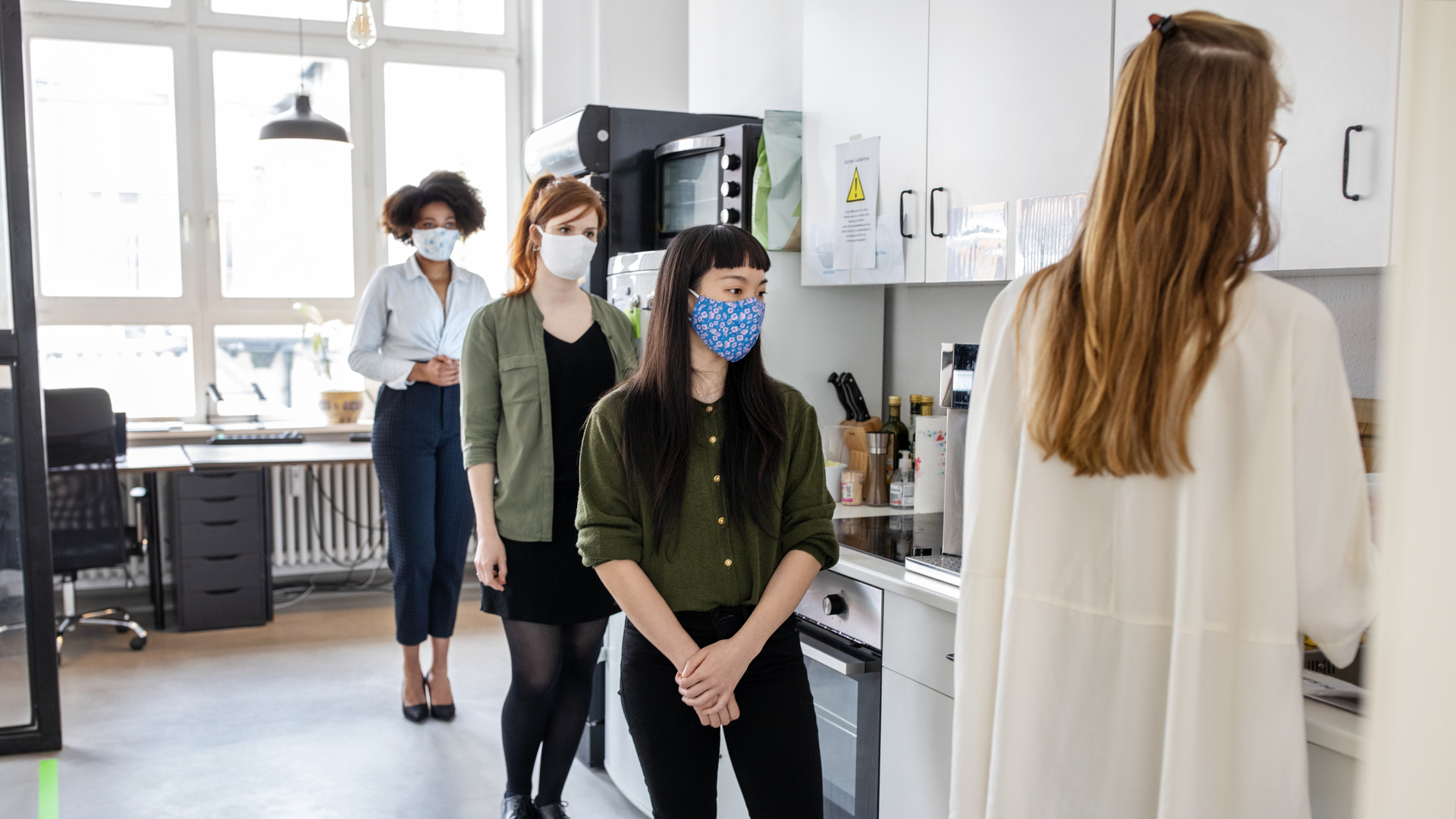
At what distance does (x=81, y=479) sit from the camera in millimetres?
3908

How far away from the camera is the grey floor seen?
2.71 meters

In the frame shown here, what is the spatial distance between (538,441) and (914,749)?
942 mm

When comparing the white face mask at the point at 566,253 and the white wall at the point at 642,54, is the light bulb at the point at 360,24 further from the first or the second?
the white face mask at the point at 566,253

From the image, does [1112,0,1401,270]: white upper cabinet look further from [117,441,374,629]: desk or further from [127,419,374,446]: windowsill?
[127,419,374,446]: windowsill

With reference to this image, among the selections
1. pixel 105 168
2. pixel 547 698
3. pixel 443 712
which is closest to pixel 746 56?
pixel 547 698

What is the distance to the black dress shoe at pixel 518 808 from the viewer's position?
227 cm

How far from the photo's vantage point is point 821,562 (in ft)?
5.41

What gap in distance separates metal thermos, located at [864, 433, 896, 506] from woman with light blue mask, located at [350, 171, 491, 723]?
50.3 inches

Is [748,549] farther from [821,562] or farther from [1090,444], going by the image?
[1090,444]

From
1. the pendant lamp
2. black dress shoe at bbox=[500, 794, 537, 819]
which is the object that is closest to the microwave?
black dress shoe at bbox=[500, 794, 537, 819]

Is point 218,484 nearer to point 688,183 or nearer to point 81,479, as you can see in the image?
point 81,479

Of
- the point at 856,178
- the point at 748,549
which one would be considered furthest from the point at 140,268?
the point at 748,549

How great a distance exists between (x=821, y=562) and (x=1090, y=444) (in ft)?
2.19

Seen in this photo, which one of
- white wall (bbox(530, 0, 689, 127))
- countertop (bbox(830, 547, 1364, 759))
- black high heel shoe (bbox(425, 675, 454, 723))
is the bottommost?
black high heel shoe (bbox(425, 675, 454, 723))
